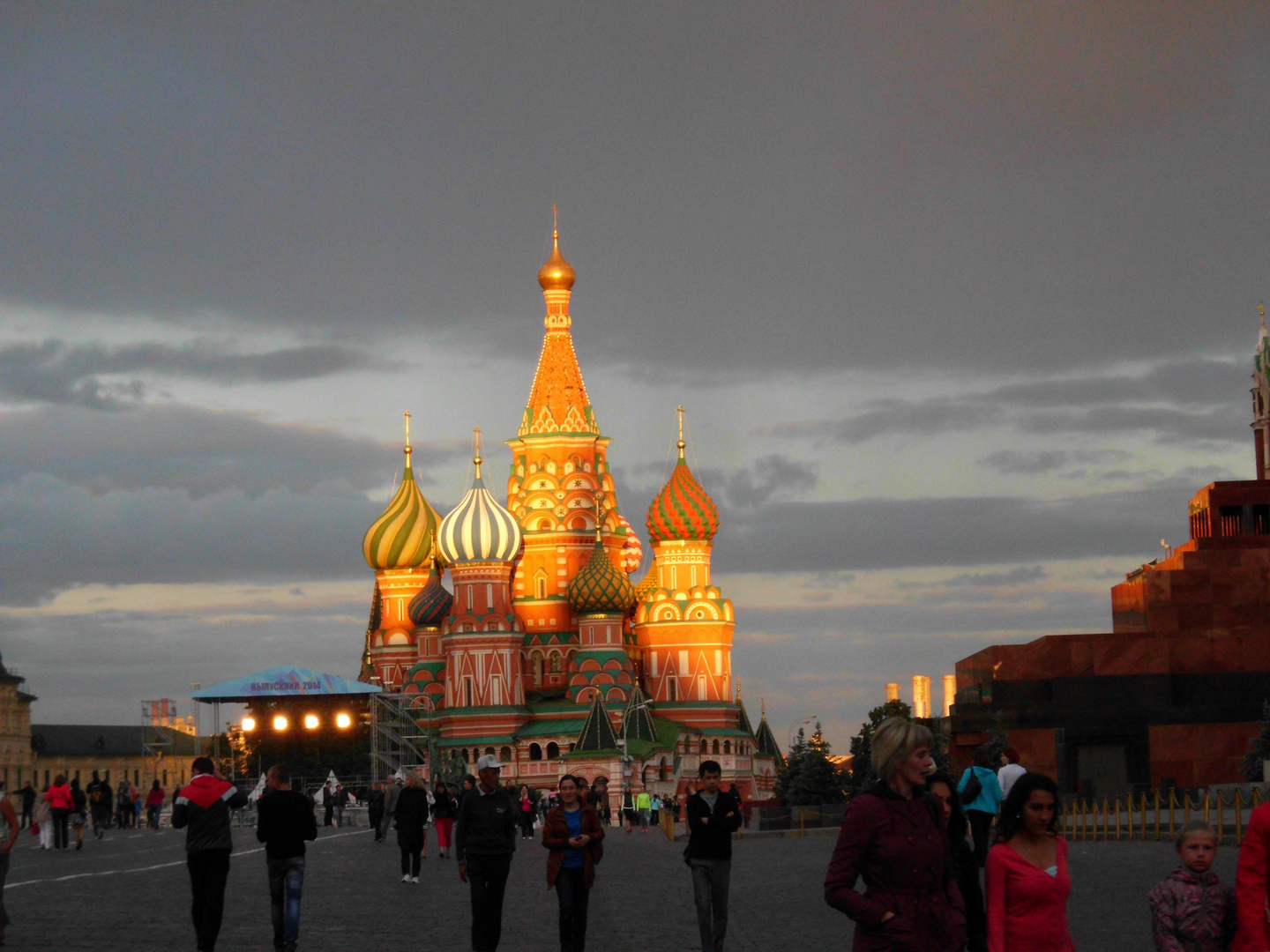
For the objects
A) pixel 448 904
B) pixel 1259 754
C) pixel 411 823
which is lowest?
pixel 448 904

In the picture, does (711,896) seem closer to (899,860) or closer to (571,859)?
(571,859)

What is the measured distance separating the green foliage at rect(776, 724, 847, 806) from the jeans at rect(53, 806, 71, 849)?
1589 cm

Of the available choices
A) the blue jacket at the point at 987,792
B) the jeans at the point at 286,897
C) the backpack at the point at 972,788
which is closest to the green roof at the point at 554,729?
the blue jacket at the point at 987,792

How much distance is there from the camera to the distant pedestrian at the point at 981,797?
15.5 m

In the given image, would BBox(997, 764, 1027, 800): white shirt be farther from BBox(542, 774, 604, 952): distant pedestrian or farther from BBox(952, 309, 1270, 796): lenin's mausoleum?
BBox(952, 309, 1270, 796): lenin's mausoleum

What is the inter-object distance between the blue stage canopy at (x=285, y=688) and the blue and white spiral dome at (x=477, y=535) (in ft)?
24.6

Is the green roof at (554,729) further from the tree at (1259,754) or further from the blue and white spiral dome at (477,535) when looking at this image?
the tree at (1259,754)

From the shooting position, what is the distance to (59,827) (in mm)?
33781

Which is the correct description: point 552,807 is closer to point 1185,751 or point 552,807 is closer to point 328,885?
point 328,885

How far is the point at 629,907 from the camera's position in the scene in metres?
20.2

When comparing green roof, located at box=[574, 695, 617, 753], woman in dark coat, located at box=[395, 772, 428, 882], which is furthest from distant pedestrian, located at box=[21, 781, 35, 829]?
green roof, located at box=[574, 695, 617, 753]

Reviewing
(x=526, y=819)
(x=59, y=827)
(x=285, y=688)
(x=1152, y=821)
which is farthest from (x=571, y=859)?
(x=285, y=688)

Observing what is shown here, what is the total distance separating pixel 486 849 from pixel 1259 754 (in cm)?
2879

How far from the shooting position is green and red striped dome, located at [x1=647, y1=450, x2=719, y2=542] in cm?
9100
